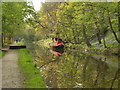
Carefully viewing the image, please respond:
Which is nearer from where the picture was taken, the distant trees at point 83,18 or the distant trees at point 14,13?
the distant trees at point 14,13

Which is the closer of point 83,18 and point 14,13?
point 14,13

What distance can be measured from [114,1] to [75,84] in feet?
47.0

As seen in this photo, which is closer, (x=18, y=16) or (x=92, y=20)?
(x=18, y=16)

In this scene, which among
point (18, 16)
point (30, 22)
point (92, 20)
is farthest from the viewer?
point (92, 20)

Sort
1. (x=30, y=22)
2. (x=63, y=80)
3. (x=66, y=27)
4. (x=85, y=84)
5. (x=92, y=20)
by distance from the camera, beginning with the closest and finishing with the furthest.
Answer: (x=85, y=84) < (x=63, y=80) < (x=30, y=22) < (x=92, y=20) < (x=66, y=27)

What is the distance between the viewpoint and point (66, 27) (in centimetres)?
3944

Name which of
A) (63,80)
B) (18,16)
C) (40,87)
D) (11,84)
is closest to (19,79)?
(11,84)

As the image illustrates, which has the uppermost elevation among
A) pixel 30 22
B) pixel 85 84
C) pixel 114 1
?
pixel 114 1

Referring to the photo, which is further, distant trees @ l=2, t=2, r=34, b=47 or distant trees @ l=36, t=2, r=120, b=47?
distant trees @ l=36, t=2, r=120, b=47

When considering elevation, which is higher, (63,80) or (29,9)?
(29,9)

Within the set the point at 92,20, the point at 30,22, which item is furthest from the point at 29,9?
the point at 92,20

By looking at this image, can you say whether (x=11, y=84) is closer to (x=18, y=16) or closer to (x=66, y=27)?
(x=18, y=16)

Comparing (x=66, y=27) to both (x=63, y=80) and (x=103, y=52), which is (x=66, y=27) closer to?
(x=103, y=52)

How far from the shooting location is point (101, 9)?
23.0 meters
